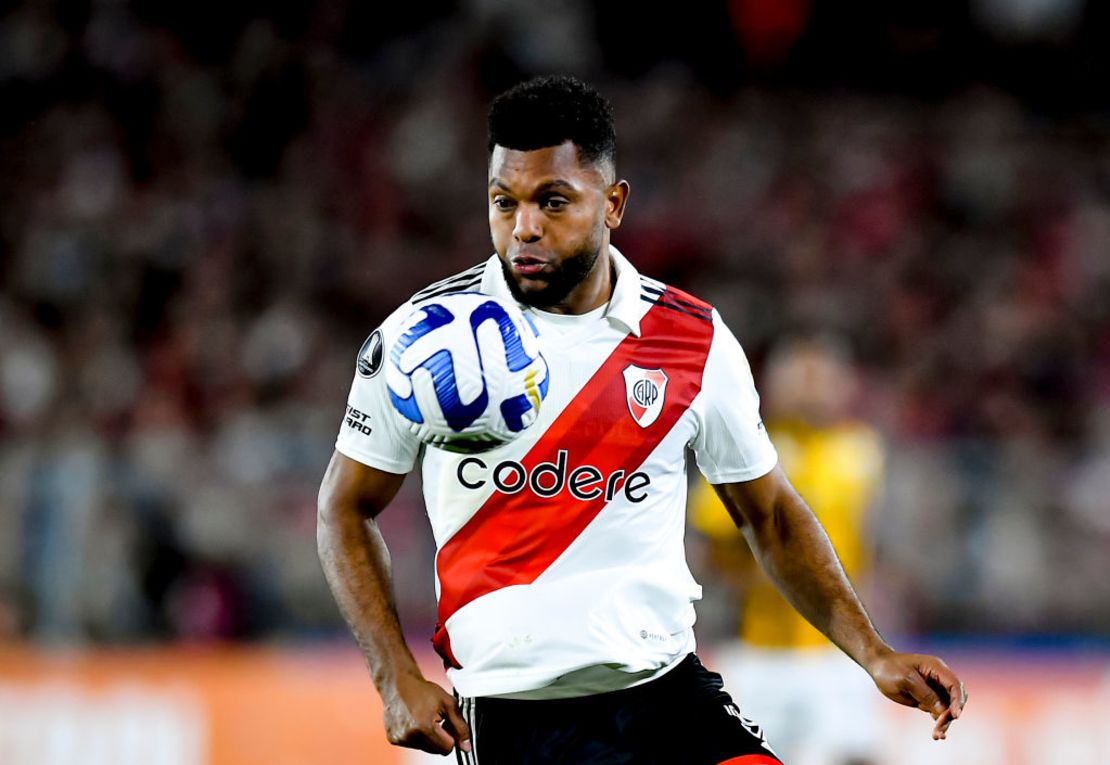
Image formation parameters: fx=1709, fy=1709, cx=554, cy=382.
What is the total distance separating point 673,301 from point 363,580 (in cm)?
102

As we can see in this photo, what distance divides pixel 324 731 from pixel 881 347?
18.0 feet

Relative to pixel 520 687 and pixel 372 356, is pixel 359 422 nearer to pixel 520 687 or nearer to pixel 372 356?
pixel 372 356

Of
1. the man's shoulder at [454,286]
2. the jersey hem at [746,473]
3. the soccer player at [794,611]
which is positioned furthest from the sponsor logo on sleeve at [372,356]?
the soccer player at [794,611]

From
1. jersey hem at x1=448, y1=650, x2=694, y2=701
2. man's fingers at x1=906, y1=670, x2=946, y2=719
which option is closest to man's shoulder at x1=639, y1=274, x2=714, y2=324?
jersey hem at x1=448, y1=650, x2=694, y2=701

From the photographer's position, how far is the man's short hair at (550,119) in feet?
12.5

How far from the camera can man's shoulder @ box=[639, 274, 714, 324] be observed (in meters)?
4.14

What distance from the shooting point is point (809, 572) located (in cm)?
410

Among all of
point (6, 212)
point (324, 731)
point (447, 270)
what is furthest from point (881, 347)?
point (6, 212)

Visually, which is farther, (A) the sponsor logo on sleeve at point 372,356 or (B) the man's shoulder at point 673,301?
(B) the man's shoulder at point 673,301

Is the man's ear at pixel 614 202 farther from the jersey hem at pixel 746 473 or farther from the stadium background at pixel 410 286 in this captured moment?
the stadium background at pixel 410 286

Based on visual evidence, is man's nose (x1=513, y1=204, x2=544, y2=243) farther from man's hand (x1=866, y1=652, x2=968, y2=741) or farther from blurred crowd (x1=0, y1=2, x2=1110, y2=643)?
blurred crowd (x1=0, y1=2, x2=1110, y2=643)

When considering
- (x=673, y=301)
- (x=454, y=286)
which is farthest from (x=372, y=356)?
(x=673, y=301)

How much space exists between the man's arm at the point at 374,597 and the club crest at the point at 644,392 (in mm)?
565

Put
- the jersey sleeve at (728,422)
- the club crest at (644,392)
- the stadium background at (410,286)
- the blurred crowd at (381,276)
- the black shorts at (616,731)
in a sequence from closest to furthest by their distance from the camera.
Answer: the black shorts at (616,731)
the club crest at (644,392)
the jersey sleeve at (728,422)
the stadium background at (410,286)
the blurred crowd at (381,276)
